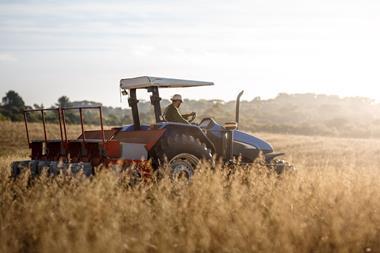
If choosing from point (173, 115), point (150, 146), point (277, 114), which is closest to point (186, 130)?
point (173, 115)

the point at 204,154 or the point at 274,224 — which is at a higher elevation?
the point at 204,154

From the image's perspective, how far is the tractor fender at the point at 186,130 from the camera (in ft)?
29.6

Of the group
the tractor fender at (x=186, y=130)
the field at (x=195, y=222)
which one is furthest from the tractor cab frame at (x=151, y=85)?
the field at (x=195, y=222)

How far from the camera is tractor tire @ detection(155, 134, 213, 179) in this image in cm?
875

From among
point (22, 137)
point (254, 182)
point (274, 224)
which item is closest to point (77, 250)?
point (274, 224)

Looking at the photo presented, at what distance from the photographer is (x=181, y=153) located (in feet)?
29.2

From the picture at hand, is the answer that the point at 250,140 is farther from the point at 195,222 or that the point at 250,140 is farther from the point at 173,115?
the point at 195,222

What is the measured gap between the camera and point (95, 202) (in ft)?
20.5

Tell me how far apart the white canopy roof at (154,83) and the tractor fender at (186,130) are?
0.74 m

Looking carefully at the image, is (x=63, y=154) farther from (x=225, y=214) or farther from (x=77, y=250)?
(x=77, y=250)

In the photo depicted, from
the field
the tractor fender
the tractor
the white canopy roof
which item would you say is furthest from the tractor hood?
the field

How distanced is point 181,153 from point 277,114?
4555 inches

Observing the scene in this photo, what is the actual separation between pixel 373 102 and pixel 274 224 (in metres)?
135

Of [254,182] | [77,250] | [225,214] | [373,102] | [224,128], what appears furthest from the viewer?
[373,102]
